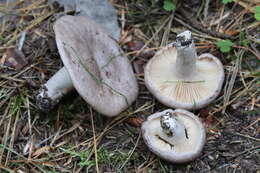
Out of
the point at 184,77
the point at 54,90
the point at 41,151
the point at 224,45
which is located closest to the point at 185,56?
the point at 184,77

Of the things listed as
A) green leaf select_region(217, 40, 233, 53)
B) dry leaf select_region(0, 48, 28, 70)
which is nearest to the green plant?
dry leaf select_region(0, 48, 28, 70)

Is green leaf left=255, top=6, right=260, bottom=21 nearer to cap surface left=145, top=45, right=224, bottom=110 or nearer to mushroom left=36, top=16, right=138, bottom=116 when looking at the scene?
cap surface left=145, top=45, right=224, bottom=110

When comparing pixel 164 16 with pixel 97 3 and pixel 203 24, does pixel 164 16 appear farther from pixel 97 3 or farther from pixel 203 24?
pixel 97 3

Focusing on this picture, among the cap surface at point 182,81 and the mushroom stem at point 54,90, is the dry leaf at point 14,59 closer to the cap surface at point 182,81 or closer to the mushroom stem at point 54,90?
the mushroom stem at point 54,90

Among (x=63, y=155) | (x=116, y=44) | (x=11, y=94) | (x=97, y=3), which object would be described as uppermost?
(x=97, y=3)

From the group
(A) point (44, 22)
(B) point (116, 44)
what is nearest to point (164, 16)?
(B) point (116, 44)

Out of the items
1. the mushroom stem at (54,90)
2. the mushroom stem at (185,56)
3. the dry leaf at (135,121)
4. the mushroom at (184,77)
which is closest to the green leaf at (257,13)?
the mushroom at (184,77)
